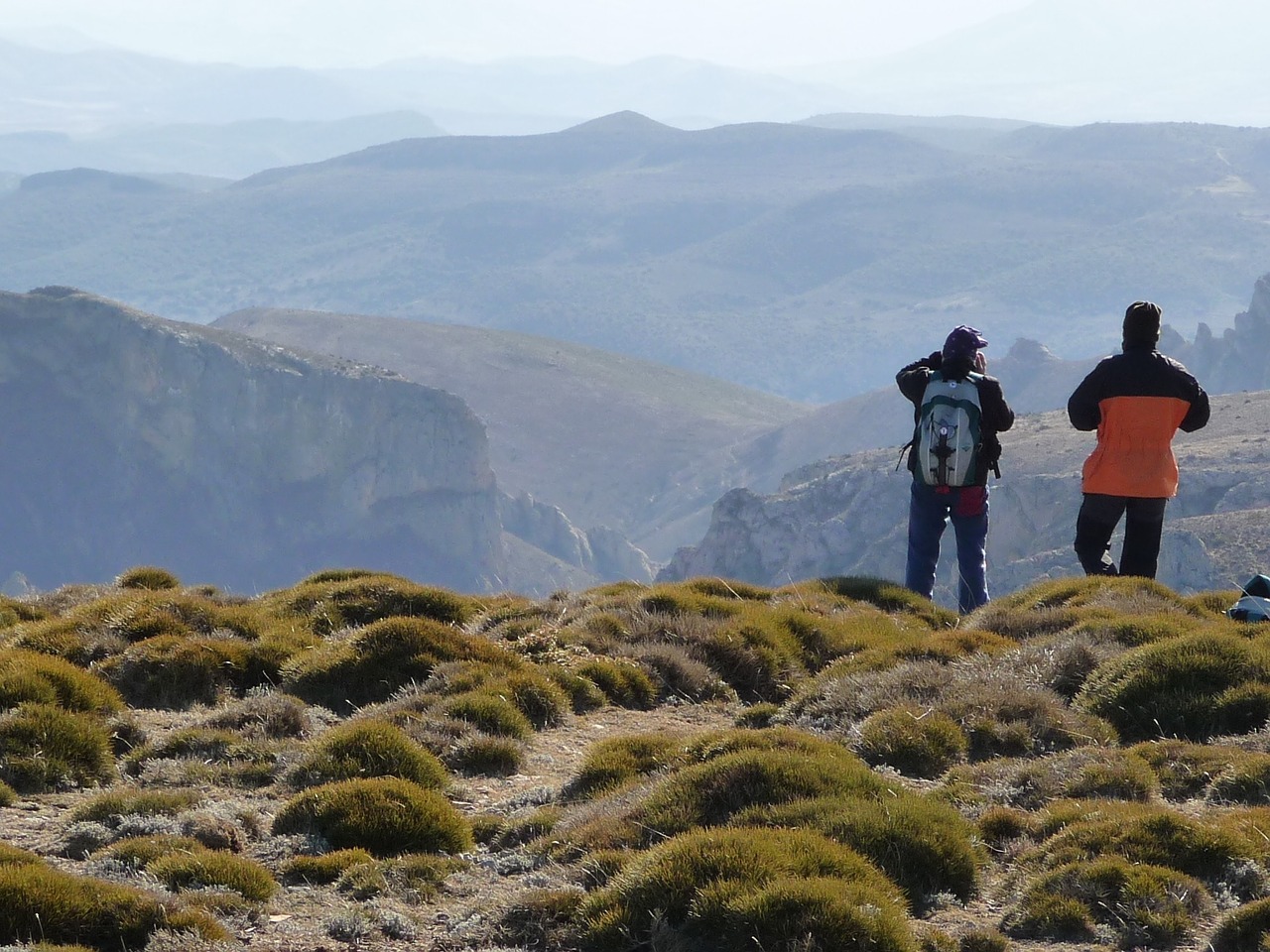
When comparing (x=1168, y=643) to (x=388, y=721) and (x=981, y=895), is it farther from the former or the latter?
(x=388, y=721)

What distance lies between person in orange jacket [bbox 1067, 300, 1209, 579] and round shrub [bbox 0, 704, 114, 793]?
390 inches

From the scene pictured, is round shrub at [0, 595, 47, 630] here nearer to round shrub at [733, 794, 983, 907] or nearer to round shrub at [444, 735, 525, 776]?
round shrub at [444, 735, 525, 776]

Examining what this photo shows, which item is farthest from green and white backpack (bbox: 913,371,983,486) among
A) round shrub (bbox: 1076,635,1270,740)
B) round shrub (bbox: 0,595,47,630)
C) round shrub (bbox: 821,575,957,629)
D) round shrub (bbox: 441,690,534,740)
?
round shrub (bbox: 0,595,47,630)

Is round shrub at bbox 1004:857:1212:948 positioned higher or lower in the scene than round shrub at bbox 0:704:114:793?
higher

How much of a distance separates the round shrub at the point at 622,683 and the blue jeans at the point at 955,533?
447cm

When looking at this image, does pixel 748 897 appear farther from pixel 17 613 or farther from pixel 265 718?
pixel 17 613

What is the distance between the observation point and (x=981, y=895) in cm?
757

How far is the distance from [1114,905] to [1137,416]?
881cm

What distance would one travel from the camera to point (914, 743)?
991 cm

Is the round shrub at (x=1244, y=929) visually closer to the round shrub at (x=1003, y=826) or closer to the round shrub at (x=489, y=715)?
the round shrub at (x=1003, y=826)

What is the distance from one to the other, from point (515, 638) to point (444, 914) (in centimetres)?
646

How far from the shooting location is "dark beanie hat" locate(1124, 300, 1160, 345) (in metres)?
14.7

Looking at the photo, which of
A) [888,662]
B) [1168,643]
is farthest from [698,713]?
[1168,643]

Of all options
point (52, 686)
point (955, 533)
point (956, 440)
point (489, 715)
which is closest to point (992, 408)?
point (956, 440)
